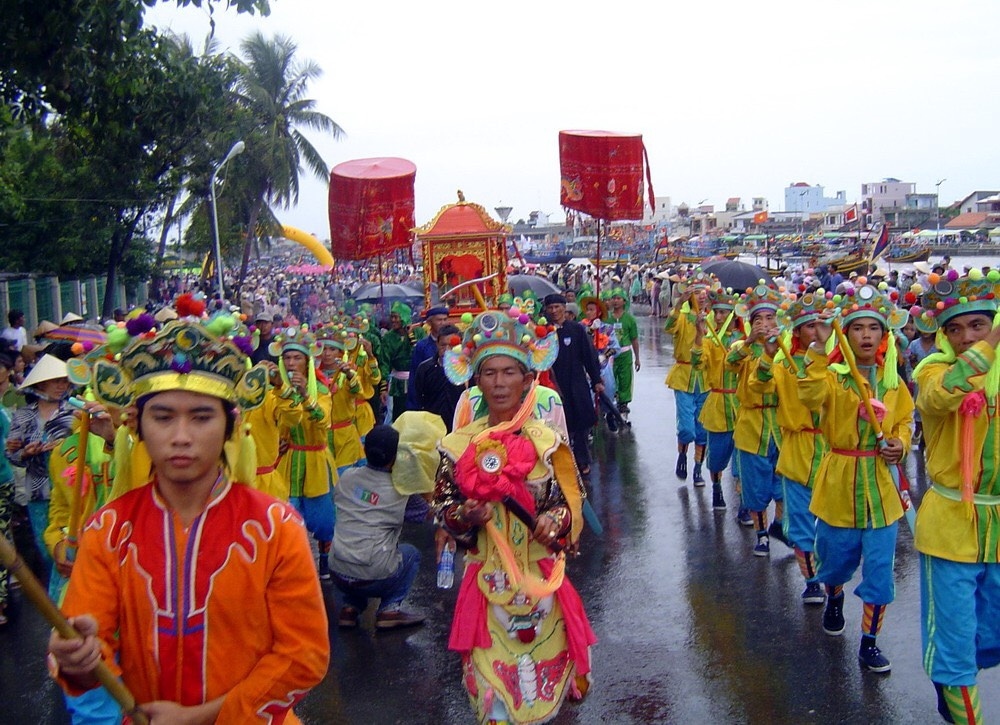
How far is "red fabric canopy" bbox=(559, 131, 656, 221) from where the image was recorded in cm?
1388

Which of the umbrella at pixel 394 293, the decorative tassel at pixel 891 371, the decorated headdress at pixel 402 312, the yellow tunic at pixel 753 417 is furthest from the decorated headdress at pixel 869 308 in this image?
the umbrella at pixel 394 293

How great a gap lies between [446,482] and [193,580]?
1.87 metres

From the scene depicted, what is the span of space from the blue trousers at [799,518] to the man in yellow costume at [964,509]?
1.88 m

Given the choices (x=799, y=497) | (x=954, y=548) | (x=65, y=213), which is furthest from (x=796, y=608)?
(x=65, y=213)

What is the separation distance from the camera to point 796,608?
6.51 m

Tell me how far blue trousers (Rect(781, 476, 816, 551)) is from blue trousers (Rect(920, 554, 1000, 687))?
6.40 ft

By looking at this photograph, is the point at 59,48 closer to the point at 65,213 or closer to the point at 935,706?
the point at 935,706

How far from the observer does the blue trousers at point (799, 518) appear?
21.2ft

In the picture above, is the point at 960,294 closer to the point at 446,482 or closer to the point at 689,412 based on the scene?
the point at 446,482

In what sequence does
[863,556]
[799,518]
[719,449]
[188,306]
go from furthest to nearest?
[719,449]
[799,518]
[863,556]
[188,306]

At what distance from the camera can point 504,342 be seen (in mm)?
4547

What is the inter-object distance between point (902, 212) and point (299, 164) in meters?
57.7

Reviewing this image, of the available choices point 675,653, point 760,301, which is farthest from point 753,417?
point 675,653

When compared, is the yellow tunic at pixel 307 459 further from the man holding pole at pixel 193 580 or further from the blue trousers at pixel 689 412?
the man holding pole at pixel 193 580
